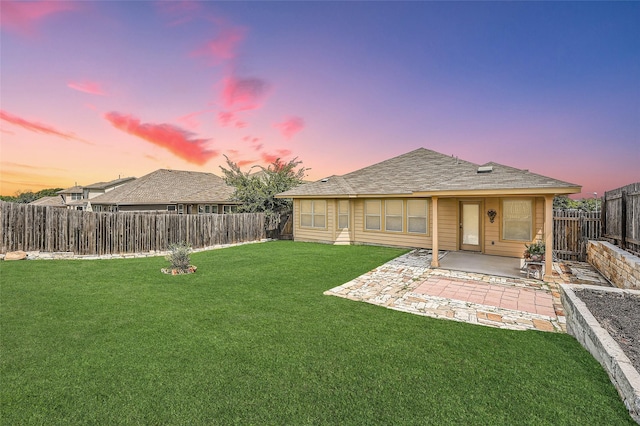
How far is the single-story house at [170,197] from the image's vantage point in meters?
21.0

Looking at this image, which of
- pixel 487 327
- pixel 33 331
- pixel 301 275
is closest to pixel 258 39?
pixel 301 275

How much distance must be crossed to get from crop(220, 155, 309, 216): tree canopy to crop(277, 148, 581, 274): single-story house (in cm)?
216

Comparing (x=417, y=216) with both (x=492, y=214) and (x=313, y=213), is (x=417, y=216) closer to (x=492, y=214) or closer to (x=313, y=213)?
(x=492, y=214)

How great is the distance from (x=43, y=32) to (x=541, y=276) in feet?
57.2

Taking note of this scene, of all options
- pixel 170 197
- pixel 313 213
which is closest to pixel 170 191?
pixel 170 197

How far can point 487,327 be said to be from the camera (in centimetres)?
436

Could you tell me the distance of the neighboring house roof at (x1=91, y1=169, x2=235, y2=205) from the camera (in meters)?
21.1

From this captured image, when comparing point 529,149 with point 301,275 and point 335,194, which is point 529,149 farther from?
point 301,275

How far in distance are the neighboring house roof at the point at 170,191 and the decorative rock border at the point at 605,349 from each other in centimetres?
1981

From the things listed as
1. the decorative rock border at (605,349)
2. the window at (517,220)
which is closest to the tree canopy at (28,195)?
the window at (517,220)

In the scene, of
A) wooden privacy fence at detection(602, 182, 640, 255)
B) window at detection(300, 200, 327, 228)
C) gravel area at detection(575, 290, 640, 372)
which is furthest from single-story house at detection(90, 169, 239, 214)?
wooden privacy fence at detection(602, 182, 640, 255)

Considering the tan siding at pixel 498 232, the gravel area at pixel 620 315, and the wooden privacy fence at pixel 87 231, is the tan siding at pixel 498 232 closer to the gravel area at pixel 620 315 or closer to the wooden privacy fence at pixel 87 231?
the gravel area at pixel 620 315

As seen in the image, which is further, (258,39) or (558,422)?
(258,39)

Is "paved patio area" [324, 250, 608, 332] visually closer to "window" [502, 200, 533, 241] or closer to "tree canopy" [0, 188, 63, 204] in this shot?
"window" [502, 200, 533, 241]
